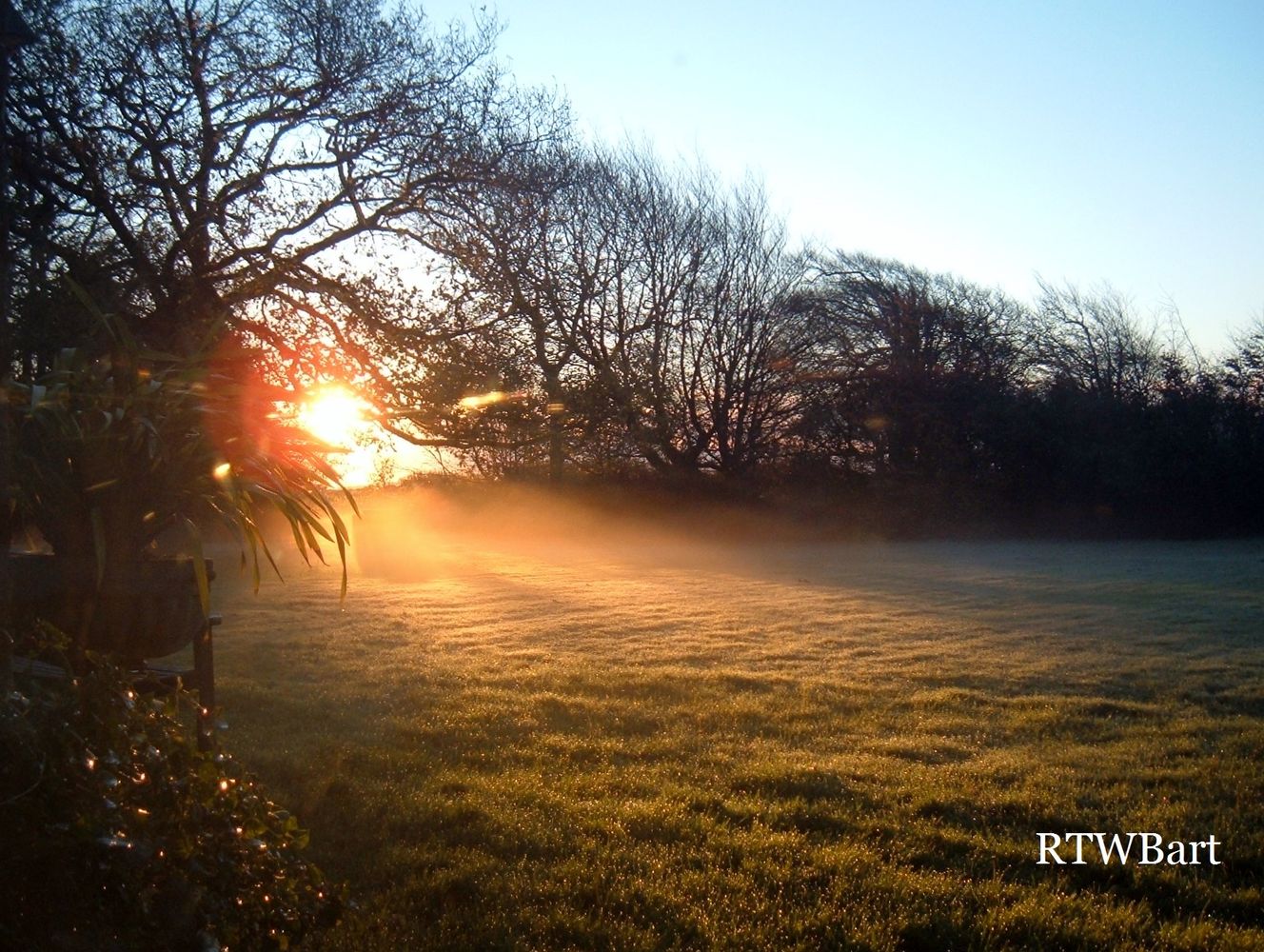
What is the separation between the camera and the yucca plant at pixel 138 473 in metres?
3.69

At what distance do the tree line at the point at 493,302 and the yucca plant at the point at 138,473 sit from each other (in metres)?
0.53

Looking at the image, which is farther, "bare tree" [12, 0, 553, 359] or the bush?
"bare tree" [12, 0, 553, 359]

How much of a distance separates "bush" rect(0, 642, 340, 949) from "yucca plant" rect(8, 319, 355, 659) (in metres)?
1.00

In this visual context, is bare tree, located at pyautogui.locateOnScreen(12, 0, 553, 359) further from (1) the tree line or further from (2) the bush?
(2) the bush

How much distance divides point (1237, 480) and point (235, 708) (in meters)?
27.4

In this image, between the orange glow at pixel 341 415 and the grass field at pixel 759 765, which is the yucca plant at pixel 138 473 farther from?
the orange glow at pixel 341 415

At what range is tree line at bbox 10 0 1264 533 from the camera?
11578 millimetres

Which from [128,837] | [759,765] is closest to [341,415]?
[759,765]

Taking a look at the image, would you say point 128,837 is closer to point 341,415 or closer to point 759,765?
point 759,765

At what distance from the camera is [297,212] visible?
12.4 meters

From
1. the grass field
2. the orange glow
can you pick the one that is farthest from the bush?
the orange glow

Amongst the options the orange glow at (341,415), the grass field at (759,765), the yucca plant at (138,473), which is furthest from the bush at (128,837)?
the orange glow at (341,415)

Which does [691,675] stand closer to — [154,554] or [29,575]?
[154,554]

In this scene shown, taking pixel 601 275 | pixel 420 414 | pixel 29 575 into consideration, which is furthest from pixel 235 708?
pixel 601 275
